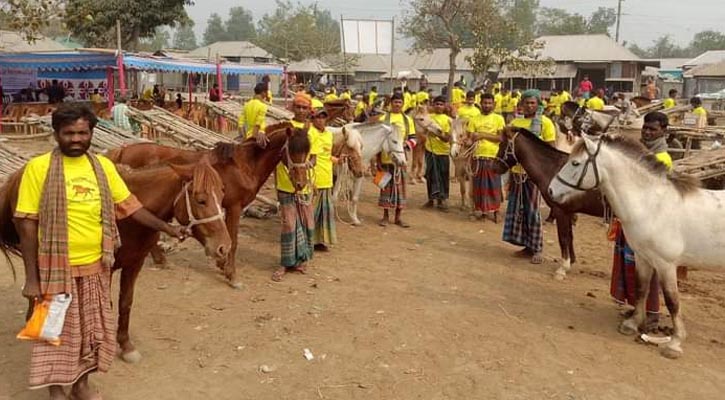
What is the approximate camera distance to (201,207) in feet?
12.9

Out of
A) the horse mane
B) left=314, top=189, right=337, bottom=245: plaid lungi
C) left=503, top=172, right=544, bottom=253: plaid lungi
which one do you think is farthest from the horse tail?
left=503, top=172, right=544, bottom=253: plaid lungi

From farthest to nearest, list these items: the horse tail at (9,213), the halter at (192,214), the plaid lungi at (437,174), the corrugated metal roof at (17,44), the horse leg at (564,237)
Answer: the corrugated metal roof at (17,44), the plaid lungi at (437,174), the horse leg at (564,237), the halter at (192,214), the horse tail at (9,213)

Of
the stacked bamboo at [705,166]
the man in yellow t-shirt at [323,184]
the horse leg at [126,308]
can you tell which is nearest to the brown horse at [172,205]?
the horse leg at [126,308]

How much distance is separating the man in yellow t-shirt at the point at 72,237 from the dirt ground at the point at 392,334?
75cm

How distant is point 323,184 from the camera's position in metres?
7.07

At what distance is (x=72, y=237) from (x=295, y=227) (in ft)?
10.9

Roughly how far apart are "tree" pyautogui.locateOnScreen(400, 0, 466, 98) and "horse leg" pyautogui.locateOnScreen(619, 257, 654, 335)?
21193mm

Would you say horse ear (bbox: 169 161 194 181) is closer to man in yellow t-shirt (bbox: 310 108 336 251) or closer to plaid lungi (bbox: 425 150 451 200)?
man in yellow t-shirt (bbox: 310 108 336 251)

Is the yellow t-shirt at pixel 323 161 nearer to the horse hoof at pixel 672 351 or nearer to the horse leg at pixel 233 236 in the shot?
the horse leg at pixel 233 236

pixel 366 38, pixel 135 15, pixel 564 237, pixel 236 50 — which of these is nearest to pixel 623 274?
pixel 564 237

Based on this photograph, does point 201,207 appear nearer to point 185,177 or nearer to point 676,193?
point 185,177

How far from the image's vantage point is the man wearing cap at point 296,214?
639cm

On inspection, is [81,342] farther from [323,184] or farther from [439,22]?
[439,22]

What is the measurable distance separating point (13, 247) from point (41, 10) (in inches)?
316
